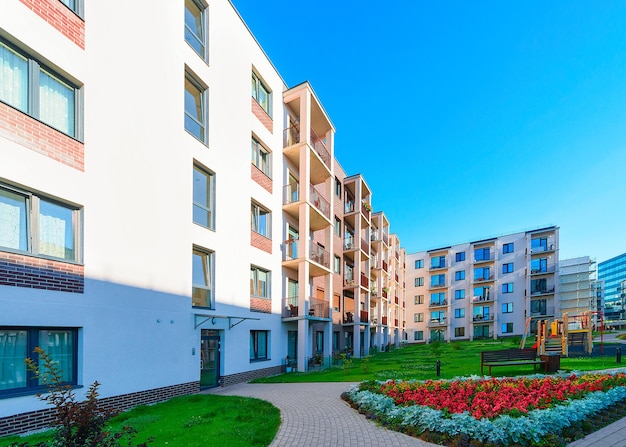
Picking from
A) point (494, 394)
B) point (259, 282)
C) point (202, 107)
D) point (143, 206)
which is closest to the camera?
point (494, 394)

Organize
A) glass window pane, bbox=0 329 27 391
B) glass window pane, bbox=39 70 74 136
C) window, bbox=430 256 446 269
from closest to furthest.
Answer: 1. glass window pane, bbox=0 329 27 391
2. glass window pane, bbox=39 70 74 136
3. window, bbox=430 256 446 269

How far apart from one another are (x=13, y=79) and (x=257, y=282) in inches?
453

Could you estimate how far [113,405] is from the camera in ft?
29.6

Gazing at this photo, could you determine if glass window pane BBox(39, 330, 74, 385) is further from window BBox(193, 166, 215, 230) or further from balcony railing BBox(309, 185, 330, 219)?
balcony railing BBox(309, 185, 330, 219)

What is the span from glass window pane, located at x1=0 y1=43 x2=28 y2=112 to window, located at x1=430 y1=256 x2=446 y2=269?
54.5 meters

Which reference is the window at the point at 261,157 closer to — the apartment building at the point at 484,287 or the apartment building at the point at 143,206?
the apartment building at the point at 143,206

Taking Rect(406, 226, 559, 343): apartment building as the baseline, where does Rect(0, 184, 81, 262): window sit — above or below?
above

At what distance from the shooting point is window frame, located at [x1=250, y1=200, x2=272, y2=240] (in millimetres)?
16938

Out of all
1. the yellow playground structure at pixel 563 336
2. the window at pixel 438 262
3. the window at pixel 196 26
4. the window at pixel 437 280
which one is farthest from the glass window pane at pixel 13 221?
the window at pixel 438 262

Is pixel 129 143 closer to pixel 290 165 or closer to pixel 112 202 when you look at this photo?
pixel 112 202

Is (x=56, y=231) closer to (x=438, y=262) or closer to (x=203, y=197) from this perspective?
(x=203, y=197)

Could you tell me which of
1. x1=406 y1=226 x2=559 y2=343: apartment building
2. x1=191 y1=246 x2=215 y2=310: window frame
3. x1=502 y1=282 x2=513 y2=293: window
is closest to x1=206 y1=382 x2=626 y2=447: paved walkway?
x1=191 y1=246 x2=215 y2=310: window frame

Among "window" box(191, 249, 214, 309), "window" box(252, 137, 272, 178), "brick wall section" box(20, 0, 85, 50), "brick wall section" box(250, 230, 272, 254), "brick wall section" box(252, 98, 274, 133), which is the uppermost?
"brick wall section" box(252, 98, 274, 133)

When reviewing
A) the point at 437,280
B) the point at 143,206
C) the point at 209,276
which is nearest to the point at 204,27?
the point at 143,206
